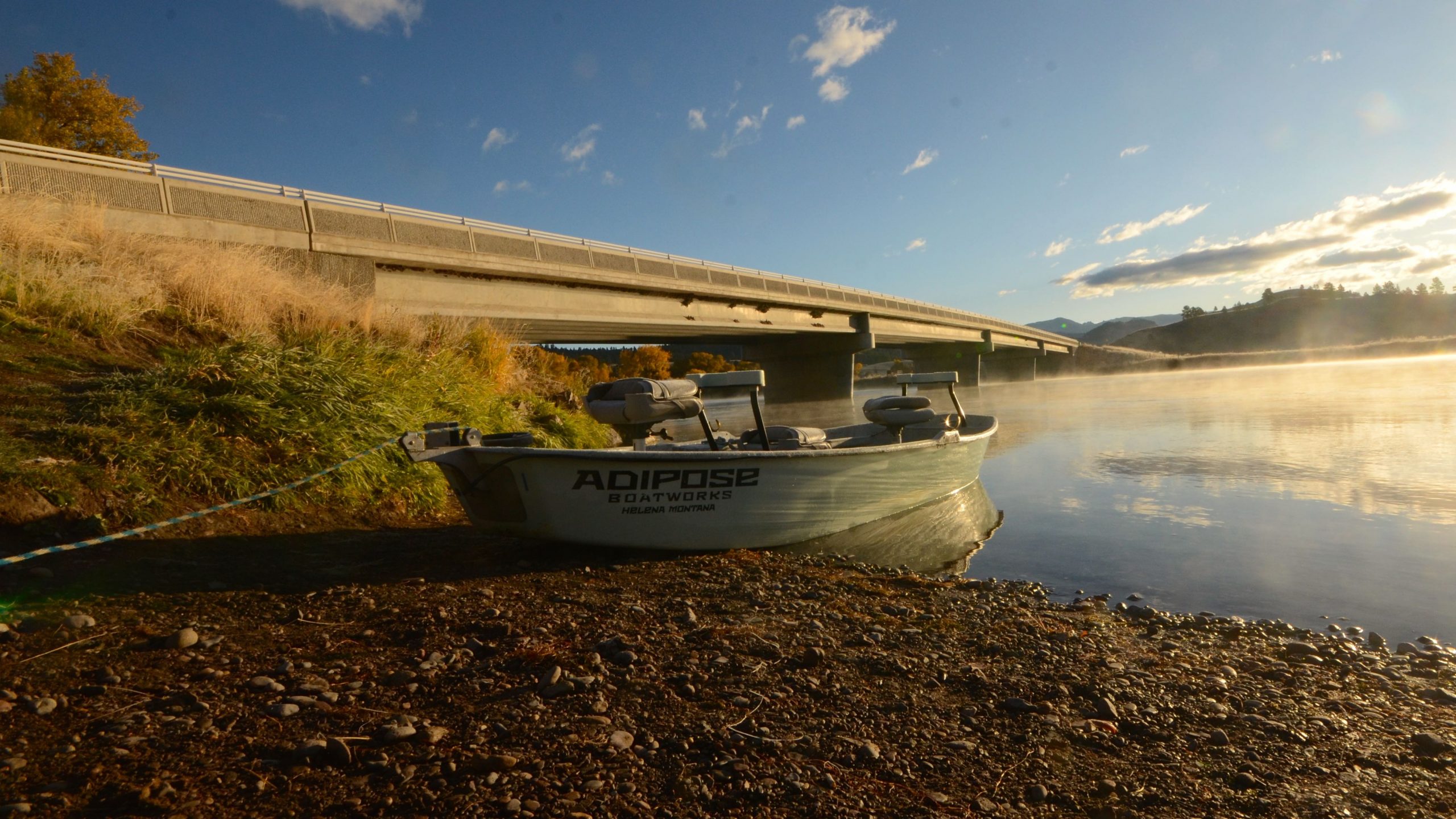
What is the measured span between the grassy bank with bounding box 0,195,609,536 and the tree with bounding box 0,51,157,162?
25.1 m

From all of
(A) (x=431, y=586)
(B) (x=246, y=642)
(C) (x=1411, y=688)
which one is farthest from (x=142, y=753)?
(C) (x=1411, y=688)

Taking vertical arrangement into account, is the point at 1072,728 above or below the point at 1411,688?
above

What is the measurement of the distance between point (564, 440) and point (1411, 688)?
1061cm

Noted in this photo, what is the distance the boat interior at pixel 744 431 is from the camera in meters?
6.36

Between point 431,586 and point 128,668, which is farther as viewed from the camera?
point 431,586

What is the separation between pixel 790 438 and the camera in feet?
27.2

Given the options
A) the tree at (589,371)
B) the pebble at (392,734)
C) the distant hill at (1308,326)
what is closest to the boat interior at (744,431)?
the pebble at (392,734)

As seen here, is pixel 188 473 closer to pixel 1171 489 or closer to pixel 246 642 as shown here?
pixel 246 642

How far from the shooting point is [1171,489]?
11.4 m

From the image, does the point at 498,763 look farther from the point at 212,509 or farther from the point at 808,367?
the point at 808,367

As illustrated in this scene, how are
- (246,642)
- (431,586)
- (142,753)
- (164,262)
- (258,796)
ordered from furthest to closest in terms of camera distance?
(164,262)
(431,586)
(246,642)
(142,753)
(258,796)

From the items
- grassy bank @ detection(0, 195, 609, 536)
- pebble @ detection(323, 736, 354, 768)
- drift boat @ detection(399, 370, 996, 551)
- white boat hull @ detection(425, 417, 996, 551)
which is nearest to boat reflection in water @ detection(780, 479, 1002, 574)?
drift boat @ detection(399, 370, 996, 551)

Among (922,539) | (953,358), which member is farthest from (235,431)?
(953,358)

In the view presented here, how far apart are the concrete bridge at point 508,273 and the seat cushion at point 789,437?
1112cm
